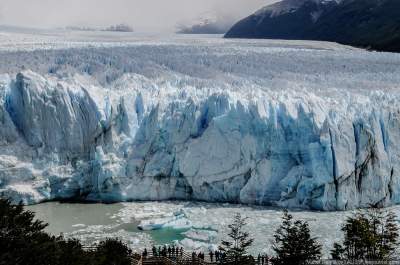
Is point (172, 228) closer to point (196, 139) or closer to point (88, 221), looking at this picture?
point (88, 221)

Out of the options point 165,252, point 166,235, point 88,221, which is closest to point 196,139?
point 166,235

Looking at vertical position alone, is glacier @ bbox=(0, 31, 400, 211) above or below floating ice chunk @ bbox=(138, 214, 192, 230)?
above

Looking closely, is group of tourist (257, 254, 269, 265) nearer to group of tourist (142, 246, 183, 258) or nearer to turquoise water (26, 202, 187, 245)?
group of tourist (142, 246, 183, 258)

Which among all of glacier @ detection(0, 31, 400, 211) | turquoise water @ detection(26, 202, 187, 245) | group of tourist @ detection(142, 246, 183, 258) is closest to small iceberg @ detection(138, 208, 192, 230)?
turquoise water @ detection(26, 202, 187, 245)

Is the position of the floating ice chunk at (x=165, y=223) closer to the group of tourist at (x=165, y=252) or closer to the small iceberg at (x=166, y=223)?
the small iceberg at (x=166, y=223)

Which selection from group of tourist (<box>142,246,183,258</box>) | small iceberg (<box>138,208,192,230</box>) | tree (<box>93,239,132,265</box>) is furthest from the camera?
small iceberg (<box>138,208,192,230</box>)

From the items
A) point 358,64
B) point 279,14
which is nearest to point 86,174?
point 358,64
